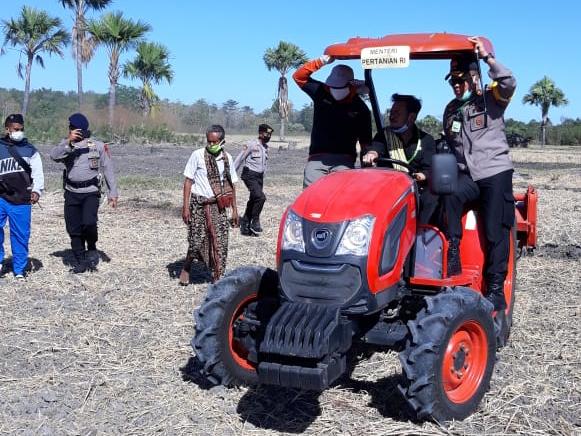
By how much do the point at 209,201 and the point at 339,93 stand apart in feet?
8.73

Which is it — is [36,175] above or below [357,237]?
above

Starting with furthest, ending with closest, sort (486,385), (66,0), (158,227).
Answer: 1. (66,0)
2. (158,227)
3. (486,385)

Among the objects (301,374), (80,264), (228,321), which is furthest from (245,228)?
(301,374)

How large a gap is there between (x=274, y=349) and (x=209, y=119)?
225 feet

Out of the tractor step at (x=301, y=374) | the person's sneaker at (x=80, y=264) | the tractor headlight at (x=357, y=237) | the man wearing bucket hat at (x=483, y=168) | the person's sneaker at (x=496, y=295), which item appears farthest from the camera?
the person's sneaker at (x=80, y=264)

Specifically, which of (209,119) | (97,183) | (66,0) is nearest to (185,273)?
(97,183)

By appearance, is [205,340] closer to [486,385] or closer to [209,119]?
[486,385]

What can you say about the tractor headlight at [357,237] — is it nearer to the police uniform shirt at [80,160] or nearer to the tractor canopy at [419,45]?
the tractor canopy at [419,45]

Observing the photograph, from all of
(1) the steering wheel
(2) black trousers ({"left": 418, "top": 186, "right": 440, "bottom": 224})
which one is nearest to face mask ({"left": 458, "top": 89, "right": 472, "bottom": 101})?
(1) the steering wheel

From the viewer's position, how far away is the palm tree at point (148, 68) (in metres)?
43.1

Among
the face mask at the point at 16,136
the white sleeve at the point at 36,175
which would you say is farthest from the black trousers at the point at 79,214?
the face mask at the point at 16,136

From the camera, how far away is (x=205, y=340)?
486 cm

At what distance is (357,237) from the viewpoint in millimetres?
4465

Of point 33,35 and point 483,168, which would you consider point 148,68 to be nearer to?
point 33,35
